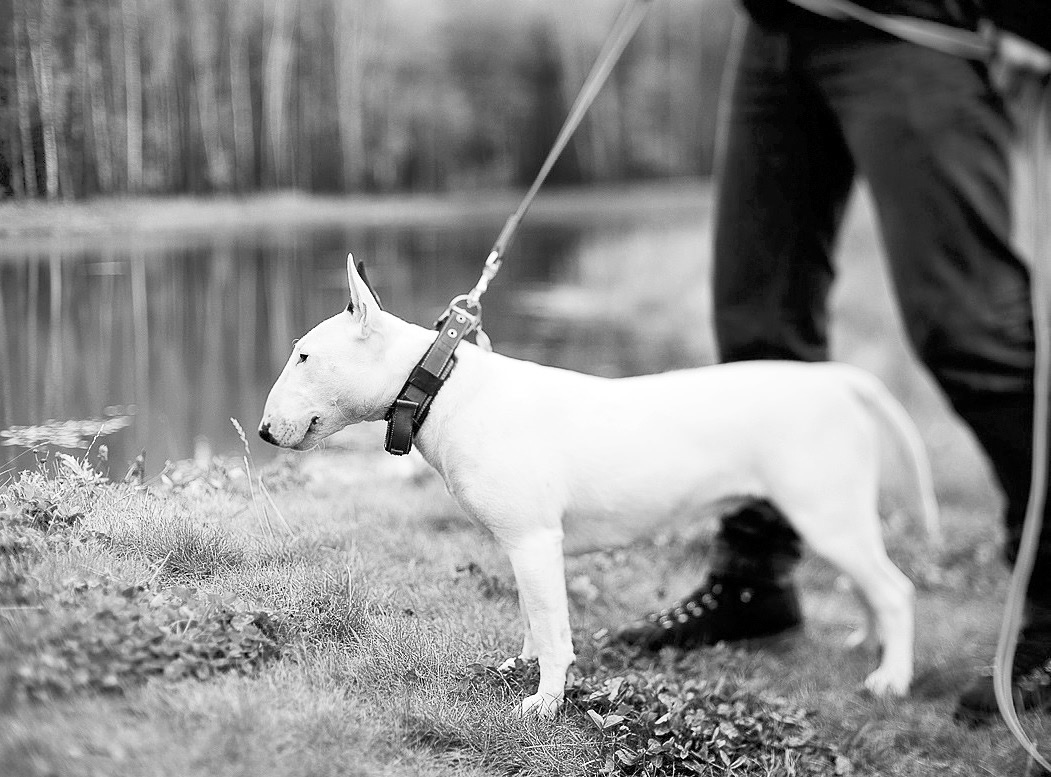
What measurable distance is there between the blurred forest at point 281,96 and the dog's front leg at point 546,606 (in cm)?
126

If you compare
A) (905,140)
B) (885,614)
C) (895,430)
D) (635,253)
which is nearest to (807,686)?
(885,614)

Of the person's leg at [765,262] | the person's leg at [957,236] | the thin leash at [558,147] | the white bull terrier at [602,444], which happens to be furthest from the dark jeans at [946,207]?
the thin leash at [558,147]

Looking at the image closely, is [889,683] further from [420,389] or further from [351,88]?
[351,88]

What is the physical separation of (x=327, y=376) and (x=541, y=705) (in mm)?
756

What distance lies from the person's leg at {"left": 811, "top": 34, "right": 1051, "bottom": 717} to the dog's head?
4.39ft

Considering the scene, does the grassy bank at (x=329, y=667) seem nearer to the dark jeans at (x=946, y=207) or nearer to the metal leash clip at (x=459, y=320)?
the metal leash clip at (x=459, y=320)

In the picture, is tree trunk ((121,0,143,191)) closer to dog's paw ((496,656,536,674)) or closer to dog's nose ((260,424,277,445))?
dog's nose ((260,424,277,445))

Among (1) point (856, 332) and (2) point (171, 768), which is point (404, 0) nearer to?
(2) point (171, 768)

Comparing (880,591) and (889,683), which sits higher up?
(880,591)

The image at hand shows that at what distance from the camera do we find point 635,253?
6.16 m

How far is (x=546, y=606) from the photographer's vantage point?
2.02 metres

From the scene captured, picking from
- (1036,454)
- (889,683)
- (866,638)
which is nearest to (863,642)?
(866,638)

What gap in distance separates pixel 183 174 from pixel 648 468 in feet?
4.39

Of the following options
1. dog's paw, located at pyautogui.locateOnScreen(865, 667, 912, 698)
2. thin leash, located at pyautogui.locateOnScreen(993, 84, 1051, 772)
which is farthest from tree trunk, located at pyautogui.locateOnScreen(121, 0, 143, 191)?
dog's paw, located at pyautogui.locateOnScreen(865, 667, 912, 698)
